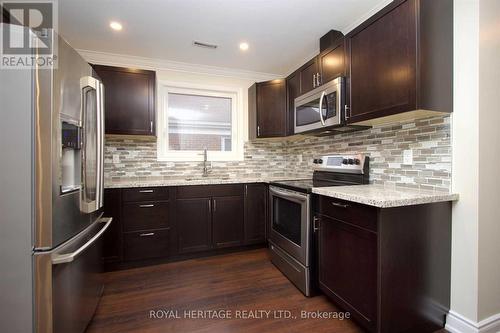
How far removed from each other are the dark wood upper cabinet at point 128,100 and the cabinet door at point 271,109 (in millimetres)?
1355

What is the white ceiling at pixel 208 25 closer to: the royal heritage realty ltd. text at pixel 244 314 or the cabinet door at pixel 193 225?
the cabinet door at pixel 193 225

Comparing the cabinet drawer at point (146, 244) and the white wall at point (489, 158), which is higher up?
the white wall at point (489, 158)

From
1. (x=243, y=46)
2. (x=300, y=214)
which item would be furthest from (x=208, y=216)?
(x=243, y=46)

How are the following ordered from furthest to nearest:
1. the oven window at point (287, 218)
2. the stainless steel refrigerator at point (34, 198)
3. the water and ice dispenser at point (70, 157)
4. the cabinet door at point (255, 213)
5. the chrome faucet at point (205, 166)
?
1. the chrome faucet at point (205, 166)
2. the cabinet door at point (255, 213)
3. the oven window at point (287, 218)
4. the water and ice dispenser at point (70, 157)
5. the stainless steel refrigerator at point (34, 198)

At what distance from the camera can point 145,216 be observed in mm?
2510

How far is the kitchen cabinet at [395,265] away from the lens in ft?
4.42

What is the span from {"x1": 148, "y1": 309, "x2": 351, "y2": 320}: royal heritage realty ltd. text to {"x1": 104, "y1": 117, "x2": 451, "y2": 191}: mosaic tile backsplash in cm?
116

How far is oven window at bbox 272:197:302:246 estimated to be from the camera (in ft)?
6.85

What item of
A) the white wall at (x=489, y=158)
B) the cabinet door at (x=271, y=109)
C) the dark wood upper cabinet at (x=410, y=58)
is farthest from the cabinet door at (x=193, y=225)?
the white wall at (x=489, y=158)

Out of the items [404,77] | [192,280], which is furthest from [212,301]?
[404,77]

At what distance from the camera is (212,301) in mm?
1886

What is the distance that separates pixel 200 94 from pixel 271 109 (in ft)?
3.47

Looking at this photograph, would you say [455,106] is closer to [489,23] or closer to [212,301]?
[489,23]

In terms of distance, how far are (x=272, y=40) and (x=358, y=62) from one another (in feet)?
3.64
